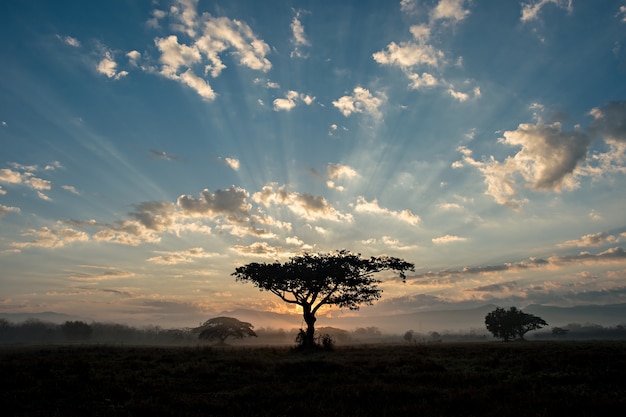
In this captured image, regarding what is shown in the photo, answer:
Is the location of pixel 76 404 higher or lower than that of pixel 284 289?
lower

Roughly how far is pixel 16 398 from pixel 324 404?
1068cm

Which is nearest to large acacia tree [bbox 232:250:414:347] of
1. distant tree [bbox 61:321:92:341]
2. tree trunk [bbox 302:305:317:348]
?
tree trunk [bbox 302:305:317:348]

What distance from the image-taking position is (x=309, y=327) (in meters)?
44.0

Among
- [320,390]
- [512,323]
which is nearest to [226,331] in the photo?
[512,323]

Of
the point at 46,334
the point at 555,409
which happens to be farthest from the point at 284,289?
the point at 46,334

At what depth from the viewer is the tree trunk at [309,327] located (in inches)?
1654

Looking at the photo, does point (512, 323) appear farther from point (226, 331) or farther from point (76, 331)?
point (76, 331)

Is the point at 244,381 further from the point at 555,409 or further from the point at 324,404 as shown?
the point at 555,409

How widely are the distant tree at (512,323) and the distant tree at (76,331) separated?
433 ft

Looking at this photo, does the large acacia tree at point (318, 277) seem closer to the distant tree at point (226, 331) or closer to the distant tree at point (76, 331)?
the distant tree at point (226, 331)

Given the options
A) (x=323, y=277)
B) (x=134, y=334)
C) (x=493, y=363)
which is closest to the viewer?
(x=493, y=363)

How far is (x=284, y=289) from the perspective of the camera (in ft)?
153

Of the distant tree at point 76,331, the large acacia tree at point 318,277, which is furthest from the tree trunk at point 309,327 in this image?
the distant tree at point 76,331

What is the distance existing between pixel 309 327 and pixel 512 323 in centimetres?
6412
